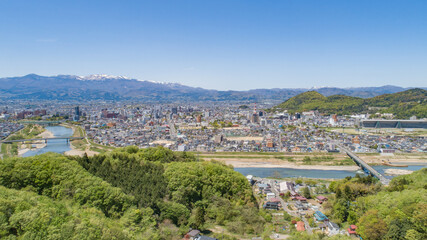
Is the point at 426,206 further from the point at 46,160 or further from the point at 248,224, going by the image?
the point at 46,160

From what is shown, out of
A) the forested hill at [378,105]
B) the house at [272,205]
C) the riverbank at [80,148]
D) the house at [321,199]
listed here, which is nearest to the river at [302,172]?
the house at [321,199]

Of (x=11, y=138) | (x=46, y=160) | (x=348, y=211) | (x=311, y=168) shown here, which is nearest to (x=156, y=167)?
(x=46, y=160)

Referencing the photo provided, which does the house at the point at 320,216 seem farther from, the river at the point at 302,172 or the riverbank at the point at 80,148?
the riverbank at the point at 80,148

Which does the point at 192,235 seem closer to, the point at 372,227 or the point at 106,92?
the point at 372,227

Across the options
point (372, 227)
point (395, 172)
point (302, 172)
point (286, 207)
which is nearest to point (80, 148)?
point (302, 172)

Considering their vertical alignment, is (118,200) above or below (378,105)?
below

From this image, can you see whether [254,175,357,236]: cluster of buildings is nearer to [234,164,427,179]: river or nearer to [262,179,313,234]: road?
[262,179,313,234]: road
